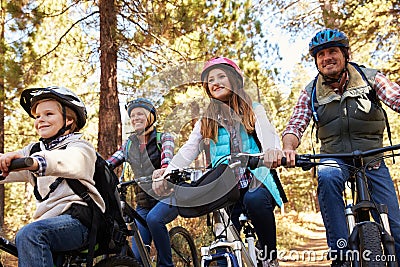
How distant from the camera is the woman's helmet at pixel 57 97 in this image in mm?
3180

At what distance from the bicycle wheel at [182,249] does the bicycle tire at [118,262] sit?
2.54 metres

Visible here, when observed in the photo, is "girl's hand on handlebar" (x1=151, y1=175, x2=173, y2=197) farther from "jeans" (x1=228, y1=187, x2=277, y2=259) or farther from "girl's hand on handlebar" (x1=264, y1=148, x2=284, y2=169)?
"girl's hand on handlebar" (x1=264, y1=148, x2=284, y2=169)

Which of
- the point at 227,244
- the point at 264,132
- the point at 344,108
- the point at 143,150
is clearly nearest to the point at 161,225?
the point at 143,150

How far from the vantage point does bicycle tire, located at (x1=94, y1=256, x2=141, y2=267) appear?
126 inches

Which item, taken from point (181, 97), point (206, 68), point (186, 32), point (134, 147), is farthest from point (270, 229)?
point (186, 32)

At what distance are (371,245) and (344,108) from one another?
4.80ft

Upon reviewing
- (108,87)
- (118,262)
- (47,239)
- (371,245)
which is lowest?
(118,262)

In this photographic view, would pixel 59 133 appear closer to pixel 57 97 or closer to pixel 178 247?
pixel 57 97

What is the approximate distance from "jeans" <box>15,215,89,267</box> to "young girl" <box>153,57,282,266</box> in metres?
1.10

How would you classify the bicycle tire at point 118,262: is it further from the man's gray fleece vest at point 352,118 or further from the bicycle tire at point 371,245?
the man's gray fleece vest at point 352,118

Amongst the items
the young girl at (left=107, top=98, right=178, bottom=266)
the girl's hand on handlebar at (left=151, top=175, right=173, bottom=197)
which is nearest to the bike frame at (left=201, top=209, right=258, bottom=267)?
the girl's hand on handlebar at (left=151, top=175, right=173, bottom=197)

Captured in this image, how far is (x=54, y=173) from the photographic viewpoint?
108 inches

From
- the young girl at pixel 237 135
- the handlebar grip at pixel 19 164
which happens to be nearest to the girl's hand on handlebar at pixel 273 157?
the young girl at pixel 237 135

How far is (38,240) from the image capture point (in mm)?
2721
